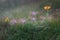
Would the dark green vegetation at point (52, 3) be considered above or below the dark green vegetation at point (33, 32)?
above

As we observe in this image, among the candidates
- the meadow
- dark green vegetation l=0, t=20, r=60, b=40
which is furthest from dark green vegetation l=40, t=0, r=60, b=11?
dark green vegetation l=0, t=20, r=60, b=40

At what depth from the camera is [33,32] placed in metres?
4.57

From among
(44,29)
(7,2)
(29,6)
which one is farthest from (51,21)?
(7,2)

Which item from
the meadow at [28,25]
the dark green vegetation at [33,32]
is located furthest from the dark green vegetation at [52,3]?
the dark green vegetation at [33,32]

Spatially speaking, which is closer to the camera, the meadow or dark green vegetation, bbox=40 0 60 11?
the meadow

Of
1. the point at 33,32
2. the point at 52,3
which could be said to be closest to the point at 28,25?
the point at 33,32

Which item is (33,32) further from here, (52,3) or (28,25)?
(52,3)

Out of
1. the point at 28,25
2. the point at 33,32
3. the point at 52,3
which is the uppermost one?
the point at 52,3

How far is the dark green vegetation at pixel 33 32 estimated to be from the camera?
4.52 meters

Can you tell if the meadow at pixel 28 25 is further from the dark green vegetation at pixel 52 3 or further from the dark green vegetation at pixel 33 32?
the dark green vegetation at pixel 52 3

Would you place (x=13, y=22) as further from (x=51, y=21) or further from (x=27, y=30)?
(x=51, y=21)

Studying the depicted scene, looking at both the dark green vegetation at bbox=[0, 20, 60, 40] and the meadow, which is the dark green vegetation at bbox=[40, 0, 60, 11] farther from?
the dark green vegetation at bbox=[0, 20, 60, 40]

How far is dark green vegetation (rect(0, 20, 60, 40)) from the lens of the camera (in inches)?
178

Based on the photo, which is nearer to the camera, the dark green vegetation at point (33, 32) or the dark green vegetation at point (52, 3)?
the dark green vegetation at point (33, 32)
